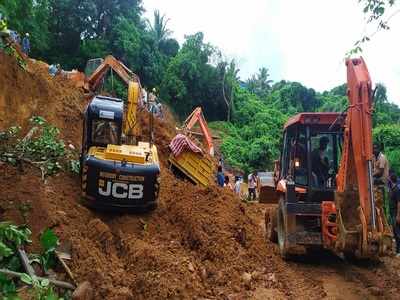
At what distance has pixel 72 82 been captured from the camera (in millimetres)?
17203

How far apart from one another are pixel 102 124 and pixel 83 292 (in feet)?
14.4

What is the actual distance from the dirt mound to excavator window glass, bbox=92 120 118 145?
232 cm

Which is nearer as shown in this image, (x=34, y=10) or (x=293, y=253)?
(x=293, y=253)

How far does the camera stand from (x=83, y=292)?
5.13m

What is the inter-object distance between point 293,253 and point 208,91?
105ft

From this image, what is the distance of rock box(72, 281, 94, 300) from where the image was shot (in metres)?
5.05

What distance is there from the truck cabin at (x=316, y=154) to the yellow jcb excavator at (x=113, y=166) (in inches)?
93.8

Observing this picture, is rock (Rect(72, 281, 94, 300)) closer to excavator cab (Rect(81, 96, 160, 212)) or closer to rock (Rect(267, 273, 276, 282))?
rock (Rect(267, 273, 276, 282))

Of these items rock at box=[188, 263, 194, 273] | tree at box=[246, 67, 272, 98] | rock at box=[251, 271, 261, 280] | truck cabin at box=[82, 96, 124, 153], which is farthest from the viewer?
tree at box=[246, 67, 272, 98]

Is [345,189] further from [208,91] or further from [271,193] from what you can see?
[208,91]

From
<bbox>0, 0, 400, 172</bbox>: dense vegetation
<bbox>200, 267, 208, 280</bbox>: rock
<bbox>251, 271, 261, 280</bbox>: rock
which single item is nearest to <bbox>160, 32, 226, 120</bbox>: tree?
<bbox>0, 0, 400, 172</bbox>: dense vegetation

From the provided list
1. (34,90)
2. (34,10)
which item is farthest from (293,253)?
(34,10)

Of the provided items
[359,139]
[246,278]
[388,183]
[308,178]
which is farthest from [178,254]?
[388,183]

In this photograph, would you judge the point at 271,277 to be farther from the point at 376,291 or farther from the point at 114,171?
the point at 114,171
